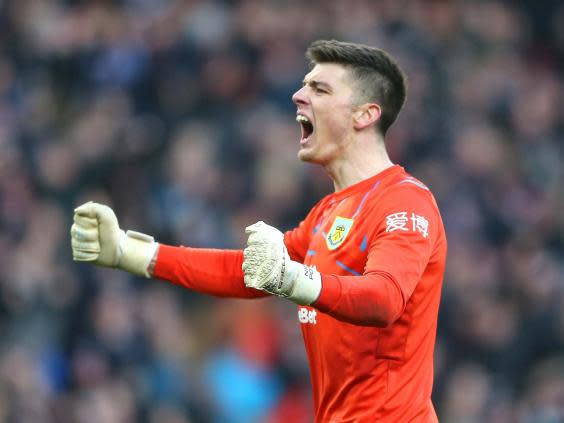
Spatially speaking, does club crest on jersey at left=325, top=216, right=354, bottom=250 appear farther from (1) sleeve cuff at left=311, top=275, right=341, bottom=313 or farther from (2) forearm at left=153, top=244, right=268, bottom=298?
(1) sleeve cuff at left=311, top=275, right=341, bottom=313

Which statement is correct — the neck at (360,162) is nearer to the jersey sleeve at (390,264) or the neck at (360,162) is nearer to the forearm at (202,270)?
the jersey sleeve at (390,264)

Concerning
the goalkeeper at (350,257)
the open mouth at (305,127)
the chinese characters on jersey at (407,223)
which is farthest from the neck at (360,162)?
the chinese characters on jersey at (407,223)

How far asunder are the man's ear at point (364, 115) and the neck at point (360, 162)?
7 centimetres

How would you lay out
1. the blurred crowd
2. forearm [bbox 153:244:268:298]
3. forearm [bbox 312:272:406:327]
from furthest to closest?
the blurred crowd < forearm [bbox 153:244:268:298] < forearm [bbox 312:272:406:327]

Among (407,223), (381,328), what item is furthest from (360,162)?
(381,328)

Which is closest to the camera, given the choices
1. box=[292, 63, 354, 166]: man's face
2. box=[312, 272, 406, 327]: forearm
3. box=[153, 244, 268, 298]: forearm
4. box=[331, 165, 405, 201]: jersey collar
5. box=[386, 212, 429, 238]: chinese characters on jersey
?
box=[312, 272, 406, 327]: forearm

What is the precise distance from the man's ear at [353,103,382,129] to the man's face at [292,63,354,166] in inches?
0.9

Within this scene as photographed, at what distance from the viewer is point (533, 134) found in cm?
1283

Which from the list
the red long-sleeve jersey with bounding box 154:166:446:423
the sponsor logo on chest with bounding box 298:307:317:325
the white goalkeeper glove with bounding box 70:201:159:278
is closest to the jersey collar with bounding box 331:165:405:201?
the red long-sleeve jersey with bounding box 154:166:446:423

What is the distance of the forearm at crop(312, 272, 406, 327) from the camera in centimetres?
423

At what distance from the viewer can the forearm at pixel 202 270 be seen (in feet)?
17.4

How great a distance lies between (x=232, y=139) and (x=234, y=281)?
6.31 meters

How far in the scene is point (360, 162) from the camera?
17.1ft

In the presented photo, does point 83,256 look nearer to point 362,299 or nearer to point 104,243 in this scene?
point 104,243
